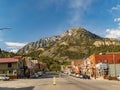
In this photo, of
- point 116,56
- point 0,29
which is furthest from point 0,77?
point 0,29

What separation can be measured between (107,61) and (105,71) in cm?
870

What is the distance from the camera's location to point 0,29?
41844mm

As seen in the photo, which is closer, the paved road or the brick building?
the paved road

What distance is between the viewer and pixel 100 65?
12375 cm

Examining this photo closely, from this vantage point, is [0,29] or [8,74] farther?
[8,74]

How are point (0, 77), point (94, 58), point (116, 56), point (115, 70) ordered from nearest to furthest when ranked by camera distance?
1. point (0, 77)
2. point (115, 70)
3. point (116, 56)
4. point (94, 58)

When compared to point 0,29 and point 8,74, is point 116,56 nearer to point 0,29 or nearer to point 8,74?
point 8,74

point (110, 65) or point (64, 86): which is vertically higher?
point (110, 65)

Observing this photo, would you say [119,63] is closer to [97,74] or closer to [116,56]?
[116,56]

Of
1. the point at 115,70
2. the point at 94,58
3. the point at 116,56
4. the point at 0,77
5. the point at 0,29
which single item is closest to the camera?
the point at 0,29

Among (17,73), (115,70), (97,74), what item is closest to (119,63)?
(115,70)

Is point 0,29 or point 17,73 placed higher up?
point 0,29

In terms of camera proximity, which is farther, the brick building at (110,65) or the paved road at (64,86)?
the brick building at (110,65)

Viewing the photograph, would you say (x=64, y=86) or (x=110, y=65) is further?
(x=110, y=65)
